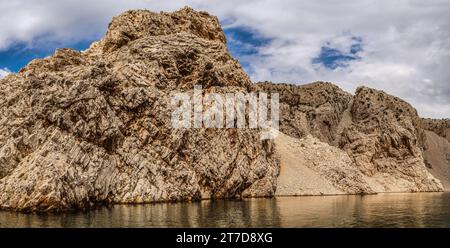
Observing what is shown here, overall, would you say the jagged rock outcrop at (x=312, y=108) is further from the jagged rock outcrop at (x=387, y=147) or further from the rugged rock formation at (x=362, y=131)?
the jagged rock outcrop at (x=387, y=147)

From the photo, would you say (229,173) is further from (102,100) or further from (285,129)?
(285,129)

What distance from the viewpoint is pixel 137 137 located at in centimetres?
8231

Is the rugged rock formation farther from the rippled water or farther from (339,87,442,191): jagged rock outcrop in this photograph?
the rippled water

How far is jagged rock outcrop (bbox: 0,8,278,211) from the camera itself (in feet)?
216

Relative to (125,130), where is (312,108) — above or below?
above

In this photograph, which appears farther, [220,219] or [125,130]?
[125,130]

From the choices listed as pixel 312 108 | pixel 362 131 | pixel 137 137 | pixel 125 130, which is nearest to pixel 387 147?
pixel 362 131

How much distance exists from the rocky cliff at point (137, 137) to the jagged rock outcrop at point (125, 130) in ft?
0.63

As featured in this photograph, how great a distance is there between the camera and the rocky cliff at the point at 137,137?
66562 mm

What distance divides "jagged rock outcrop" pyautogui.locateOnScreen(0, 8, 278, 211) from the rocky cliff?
0.63ft

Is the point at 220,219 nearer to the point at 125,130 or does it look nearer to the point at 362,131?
the point at 125,130

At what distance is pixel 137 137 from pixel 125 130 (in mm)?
2389

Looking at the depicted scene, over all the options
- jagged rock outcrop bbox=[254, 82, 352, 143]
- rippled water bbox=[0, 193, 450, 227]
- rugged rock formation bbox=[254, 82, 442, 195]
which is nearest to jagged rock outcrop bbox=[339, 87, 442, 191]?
rugged rock formation bbox=[254, 82, 442, 195]

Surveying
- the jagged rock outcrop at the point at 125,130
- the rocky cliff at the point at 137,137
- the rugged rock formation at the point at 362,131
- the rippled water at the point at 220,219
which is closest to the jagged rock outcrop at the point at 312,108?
the rugged rock formation at the point at 362,131
